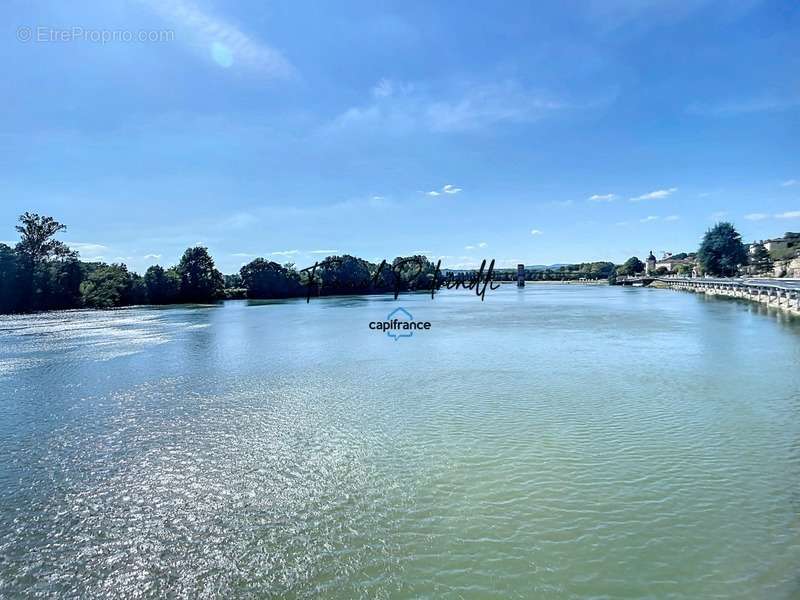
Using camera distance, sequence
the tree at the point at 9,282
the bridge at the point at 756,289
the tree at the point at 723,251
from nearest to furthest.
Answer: the bridge at the point at 756,289, the tree at the point at 9,282, the tree at the point at 723,251

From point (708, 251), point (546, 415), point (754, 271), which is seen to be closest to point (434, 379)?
point (546, 415)

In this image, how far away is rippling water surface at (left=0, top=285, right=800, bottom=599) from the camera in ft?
23.2

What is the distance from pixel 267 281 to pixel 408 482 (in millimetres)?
105410

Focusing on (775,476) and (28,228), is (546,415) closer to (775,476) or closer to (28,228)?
(775,476)

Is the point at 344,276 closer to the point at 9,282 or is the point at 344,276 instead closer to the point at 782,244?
the point at 9,282

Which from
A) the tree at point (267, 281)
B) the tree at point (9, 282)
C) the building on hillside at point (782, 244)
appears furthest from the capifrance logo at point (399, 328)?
the building on hillside at point (782, 244)

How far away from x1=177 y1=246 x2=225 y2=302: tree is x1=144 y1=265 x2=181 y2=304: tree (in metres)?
1.84

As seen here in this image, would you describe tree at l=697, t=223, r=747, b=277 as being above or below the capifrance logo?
above

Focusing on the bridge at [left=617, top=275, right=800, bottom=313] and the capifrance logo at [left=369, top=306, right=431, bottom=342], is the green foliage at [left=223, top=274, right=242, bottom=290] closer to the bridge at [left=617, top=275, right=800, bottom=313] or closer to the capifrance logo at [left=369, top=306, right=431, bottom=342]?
the capifrance logo at [left=369, top=306, right=431, bottom=342]

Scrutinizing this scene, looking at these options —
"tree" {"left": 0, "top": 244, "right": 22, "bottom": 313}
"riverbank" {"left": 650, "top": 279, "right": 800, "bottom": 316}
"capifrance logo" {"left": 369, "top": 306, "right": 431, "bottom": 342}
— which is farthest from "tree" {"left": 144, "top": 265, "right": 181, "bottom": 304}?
"riverbank" {"left": 650, "top": 279, "right": 800, "bottom": 316}

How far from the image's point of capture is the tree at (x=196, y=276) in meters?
99.2

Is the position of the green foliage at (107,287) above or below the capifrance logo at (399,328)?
above

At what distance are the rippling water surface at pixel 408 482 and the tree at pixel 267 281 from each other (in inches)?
3504

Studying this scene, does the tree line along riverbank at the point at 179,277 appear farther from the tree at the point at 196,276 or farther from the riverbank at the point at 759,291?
the riverbank at the point at 759,291
